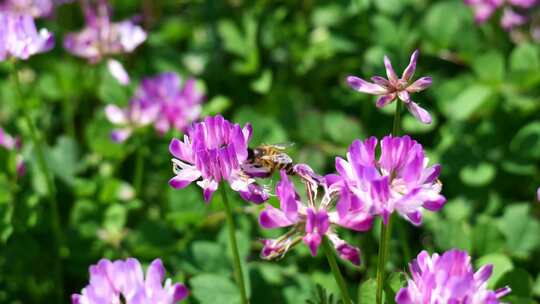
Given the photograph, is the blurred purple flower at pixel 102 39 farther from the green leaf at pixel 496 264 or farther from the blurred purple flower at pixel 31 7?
the green leaf at pixel 496 264

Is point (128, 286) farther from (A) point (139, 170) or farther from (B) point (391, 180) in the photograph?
(A) point (139, 170)

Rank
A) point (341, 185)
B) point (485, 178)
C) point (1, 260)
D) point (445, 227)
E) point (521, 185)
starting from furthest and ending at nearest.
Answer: point (521, 185) < point (485, 178) < point (1, 260) < point (445, 227) < point (341, 185)

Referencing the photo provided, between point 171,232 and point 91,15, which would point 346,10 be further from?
point 171,232

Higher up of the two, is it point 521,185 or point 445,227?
point 521,185

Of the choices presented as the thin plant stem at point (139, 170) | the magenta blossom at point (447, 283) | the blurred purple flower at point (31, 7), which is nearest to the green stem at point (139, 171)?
the thin plant stem at point (139, 170)

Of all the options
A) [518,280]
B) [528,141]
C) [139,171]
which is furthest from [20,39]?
[528,141]

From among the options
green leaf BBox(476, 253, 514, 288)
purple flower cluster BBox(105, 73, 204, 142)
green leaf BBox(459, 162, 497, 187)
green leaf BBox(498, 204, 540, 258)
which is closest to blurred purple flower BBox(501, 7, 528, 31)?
green leaf BBox(459, 162, 497, 187)

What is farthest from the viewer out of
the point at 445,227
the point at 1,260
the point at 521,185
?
the point at 521,185

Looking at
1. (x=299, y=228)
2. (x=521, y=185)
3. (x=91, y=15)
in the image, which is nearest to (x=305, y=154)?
(x=521, y=185)
